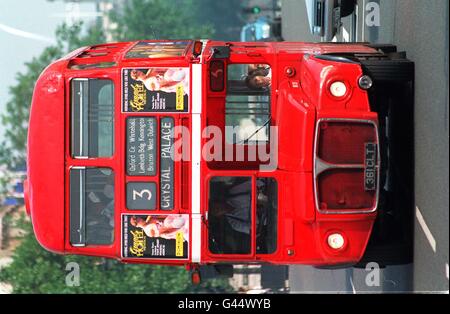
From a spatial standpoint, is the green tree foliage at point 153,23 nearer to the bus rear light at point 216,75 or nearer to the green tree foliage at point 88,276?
the green tree foliage at point 88,276

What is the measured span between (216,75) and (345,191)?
2.25 m

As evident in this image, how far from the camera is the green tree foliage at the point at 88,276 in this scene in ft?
116

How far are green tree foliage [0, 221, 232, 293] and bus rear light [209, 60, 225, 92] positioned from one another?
22.9m

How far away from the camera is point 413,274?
1347 centimetres

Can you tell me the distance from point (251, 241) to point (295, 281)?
1707cm

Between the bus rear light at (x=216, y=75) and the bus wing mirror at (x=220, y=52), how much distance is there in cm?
6

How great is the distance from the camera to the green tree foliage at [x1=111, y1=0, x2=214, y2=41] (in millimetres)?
48438

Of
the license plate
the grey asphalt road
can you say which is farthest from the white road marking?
the license plate

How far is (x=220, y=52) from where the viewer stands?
12.9 m

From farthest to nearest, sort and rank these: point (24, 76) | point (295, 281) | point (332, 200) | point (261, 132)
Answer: point (24, 76) → point (295, 281) → point (261, 132) → point (332, 200)

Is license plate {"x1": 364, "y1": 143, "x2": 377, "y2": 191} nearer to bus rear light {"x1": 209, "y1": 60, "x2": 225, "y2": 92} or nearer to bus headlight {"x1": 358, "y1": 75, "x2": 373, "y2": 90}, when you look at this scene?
bus headlight {"x1": 358, "y1": 75, "x2": 373, "y2": 90}

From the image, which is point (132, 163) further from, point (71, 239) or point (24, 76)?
point (24, 76)

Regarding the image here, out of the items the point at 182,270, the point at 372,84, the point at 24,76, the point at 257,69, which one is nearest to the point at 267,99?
the point at 257,69

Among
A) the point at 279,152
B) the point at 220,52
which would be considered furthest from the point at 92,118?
the point at 279,152
